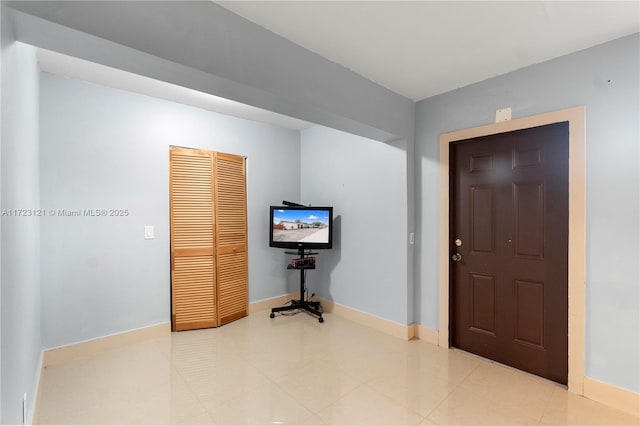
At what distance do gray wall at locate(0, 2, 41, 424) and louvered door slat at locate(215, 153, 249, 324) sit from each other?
175 cm

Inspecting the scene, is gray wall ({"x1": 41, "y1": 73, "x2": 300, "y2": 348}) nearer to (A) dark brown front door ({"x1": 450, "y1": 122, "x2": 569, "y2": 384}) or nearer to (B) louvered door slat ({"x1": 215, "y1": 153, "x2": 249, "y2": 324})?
(B) louvered door slat ({"x1": 215, "y1": 153, "x2": 249, "y2": 324})

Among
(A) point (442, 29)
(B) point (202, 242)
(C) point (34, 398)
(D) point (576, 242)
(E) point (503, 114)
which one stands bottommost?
(C) point (34, 398)

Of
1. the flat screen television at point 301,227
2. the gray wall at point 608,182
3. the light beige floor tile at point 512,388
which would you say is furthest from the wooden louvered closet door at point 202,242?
the gray wall at point 608,182

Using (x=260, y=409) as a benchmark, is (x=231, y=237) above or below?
above

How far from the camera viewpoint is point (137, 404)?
204cm

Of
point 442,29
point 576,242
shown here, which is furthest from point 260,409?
point 442,29

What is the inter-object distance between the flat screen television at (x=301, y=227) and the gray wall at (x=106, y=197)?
127 cm

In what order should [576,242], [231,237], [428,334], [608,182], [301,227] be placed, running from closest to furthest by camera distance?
1. [608,182]
2. [576,242]
3. [428,334]
4. [231,237]
5. [301,227]

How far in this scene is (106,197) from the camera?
2889mm

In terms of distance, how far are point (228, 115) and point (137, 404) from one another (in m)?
3.22

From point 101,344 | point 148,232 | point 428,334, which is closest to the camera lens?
point 101,344

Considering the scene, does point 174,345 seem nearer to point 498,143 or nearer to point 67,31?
point 67,31

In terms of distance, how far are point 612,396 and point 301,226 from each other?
126 inches

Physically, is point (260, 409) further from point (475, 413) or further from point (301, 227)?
point (301, 227)
